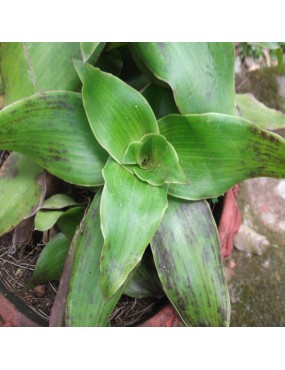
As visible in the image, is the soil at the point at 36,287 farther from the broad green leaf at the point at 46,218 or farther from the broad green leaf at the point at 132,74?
the broad green leaf at the point at 132,74

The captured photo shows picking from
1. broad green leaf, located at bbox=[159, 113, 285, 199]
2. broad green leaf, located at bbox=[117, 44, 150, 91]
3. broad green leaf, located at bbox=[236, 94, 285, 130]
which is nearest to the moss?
broad green leaf, located at bbox=[236, 94, 285, 130]

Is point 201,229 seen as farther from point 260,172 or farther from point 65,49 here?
point 65,49

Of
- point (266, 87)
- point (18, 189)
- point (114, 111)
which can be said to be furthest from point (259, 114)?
point (266, 87)

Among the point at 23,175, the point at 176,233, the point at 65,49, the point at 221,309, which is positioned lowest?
the point at 221,309

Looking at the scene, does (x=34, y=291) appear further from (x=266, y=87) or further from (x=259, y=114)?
(x=266, y=87)

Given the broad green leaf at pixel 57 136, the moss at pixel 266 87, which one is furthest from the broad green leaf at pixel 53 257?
the moss at pixel 266 87

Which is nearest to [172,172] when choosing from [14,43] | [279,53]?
[14,43]

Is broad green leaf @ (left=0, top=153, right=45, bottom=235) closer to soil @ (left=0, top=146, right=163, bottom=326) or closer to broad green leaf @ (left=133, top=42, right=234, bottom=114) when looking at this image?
soil @ (left=0, top=146, right=163, bottom=326)
